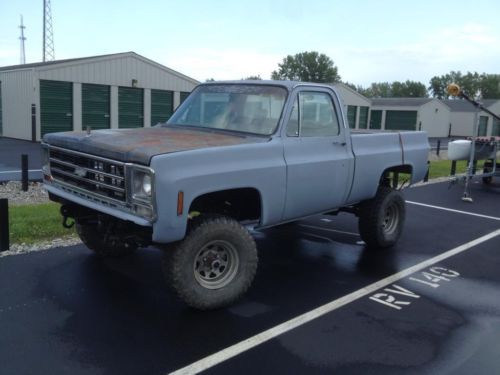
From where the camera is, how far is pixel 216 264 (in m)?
4.57

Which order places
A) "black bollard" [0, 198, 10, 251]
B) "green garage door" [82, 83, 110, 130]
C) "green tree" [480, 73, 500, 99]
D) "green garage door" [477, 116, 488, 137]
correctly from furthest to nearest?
"green tree" [480, 73, 500, 99], "green garage door" [477, 116, 488, 137], "green garage door" [82, 83, 110, 130], "black bollard" [0, 198, 10, 251]

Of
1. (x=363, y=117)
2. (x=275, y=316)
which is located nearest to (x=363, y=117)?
(x=363, y=117)

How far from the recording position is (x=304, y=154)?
511 cm

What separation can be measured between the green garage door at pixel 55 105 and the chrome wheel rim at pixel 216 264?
59.2 ft

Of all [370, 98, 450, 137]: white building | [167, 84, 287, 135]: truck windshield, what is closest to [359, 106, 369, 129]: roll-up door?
[370, 98, 450, 137]: white building

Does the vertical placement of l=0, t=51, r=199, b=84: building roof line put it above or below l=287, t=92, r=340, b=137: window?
above

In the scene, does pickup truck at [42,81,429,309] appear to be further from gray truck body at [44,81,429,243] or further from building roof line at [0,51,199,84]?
building roof line at [0,51,199,84]

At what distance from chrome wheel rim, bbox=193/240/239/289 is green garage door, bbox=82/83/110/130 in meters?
18.4

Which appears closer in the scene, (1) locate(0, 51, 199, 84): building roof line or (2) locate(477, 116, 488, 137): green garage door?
(1) locate(0, 51, 199, 84): building roof line

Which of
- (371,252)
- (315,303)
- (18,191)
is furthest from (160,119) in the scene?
(315,303)

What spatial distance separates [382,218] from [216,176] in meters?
3.12

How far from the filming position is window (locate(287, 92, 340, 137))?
204 inches

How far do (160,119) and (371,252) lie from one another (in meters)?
19.4

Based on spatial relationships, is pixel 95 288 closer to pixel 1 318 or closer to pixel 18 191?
pixel 1 318
